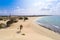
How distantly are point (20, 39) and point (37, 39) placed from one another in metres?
1.87

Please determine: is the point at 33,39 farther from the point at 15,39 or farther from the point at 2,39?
the point at 2,39

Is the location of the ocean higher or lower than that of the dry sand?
lower

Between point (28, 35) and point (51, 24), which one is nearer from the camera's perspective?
point (28, 35)

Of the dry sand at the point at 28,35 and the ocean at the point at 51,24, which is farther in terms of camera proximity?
the ocean at the point at 51,24

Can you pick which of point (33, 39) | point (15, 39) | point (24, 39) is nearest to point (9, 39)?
point (15, 39)

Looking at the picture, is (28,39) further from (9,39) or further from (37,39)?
(9,39)

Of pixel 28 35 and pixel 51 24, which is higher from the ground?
pixel 28 35

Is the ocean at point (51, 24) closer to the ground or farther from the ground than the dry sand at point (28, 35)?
closer to the ground

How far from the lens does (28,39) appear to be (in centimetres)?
1324

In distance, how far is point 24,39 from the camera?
1312 centimetres

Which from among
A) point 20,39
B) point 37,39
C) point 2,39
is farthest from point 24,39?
point 2,39

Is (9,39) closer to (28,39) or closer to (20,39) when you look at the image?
(20,39)

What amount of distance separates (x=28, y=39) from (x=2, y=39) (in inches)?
110

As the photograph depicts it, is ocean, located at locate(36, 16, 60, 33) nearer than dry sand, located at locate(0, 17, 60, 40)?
No
